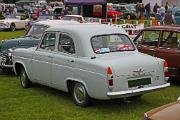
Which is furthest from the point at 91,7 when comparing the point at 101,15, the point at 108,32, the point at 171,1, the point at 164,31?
the point at 171,1

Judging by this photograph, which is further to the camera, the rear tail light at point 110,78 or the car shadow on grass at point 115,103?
the car shadow on grass at point 115,103

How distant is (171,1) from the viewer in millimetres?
52719

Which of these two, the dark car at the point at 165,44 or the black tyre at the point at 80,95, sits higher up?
the dark car at the point at 165,44

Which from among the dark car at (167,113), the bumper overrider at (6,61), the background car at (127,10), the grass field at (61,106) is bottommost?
the background car at (127,10)

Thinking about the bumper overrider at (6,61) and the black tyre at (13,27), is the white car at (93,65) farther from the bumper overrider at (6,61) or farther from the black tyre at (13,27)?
the black tyre at (13,27)

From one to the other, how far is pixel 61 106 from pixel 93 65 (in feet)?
4.21

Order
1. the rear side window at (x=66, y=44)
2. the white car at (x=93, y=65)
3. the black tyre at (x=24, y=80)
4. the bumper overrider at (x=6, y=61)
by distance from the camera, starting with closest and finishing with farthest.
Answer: the white car at (x=93, y=65) < the rear side window at (x=66, y=44) < the black tyre at (x=24, y=80) < the bumper overrider at (x=6, y=61)

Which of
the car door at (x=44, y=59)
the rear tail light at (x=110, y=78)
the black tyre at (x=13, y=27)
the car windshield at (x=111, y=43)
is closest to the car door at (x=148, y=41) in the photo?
the car windshield at (x=111, y=43)

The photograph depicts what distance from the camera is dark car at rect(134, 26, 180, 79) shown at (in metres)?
10.7

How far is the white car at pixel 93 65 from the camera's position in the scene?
26.3ft

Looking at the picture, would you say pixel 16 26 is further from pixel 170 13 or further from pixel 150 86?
pixel 150 86

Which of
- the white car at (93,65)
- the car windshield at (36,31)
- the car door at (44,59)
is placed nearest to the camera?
the white car at (93,65)

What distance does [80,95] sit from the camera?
873 cm

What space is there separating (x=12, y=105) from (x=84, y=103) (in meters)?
1.53
